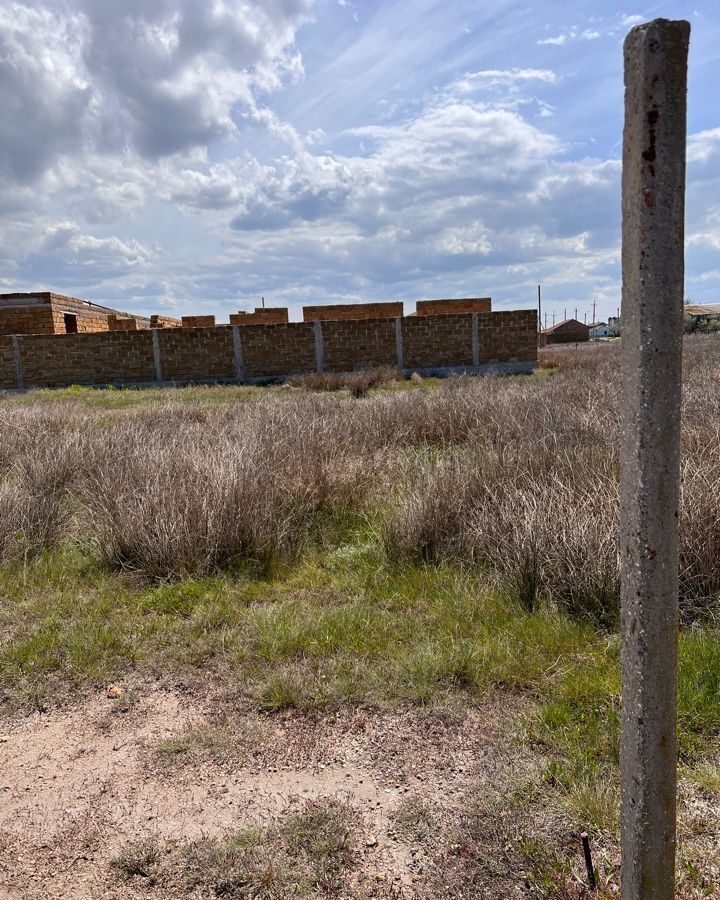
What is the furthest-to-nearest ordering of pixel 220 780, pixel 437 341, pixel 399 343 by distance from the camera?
pixel 437 341 → pixel 399 343 → pixel 220 780

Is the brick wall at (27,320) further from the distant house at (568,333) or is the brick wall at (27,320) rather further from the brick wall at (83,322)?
the distant house at (568,333)

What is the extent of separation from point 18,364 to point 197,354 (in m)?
6.52

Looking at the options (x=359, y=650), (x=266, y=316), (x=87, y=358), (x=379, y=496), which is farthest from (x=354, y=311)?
(x=359, y=650)

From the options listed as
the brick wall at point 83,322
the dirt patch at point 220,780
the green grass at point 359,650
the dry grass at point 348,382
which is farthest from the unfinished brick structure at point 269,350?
the dirt patch at point 220,780

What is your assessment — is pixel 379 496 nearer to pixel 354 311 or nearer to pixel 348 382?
pixel 348 382

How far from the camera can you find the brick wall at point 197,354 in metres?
23.0

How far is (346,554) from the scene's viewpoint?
4395 millimetres

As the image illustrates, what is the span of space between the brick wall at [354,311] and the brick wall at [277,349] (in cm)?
550

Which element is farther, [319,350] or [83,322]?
[83,322]


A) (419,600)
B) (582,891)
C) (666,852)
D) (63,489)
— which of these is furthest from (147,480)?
(666,852)

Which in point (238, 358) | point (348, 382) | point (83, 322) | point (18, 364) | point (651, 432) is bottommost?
point (348, 382)

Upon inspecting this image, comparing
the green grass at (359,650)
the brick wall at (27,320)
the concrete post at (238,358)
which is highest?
the brick wall at (27,320)

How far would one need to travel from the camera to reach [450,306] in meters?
28.5

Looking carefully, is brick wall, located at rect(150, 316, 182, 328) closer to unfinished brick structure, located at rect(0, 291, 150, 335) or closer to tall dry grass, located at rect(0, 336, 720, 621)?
unfinished brick structure, located at rect(0, 291, 150, 335)
